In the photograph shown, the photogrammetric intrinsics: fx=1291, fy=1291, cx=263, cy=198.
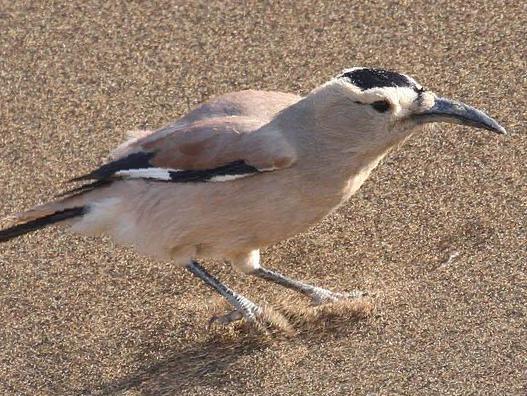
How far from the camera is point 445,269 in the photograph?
549cm

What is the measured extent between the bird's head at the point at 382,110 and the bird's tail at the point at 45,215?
46.0 inches

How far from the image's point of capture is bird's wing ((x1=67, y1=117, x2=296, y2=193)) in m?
5.19

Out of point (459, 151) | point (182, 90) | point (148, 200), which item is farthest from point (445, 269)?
point (182, 90)

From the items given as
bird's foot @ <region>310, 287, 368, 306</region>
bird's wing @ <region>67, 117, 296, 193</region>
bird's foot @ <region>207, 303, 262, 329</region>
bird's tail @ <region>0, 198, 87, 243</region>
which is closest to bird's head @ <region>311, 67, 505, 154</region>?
bird's wing @ <region>67, 117, 296, 193</region>

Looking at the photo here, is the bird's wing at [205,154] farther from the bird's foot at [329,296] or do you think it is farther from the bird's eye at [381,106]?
the bird's foot at [329,296]

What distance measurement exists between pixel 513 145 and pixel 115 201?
1893 mm

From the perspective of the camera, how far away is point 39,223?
18.2 feet

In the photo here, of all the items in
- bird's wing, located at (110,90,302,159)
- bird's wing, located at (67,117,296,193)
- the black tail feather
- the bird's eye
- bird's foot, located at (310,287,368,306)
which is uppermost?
the bird's eye

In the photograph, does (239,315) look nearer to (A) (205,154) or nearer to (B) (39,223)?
(A) (205,154)

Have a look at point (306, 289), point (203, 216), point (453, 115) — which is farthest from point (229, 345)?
point (453, 115)

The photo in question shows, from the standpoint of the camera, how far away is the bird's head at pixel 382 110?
201 inches

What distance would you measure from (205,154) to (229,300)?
0.64 meters

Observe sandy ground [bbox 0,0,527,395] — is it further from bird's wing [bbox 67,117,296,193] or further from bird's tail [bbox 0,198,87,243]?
bird's wing [bbox 67,117,296,193]

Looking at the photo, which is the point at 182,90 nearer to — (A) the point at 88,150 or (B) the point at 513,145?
(A) the point at 88,150
